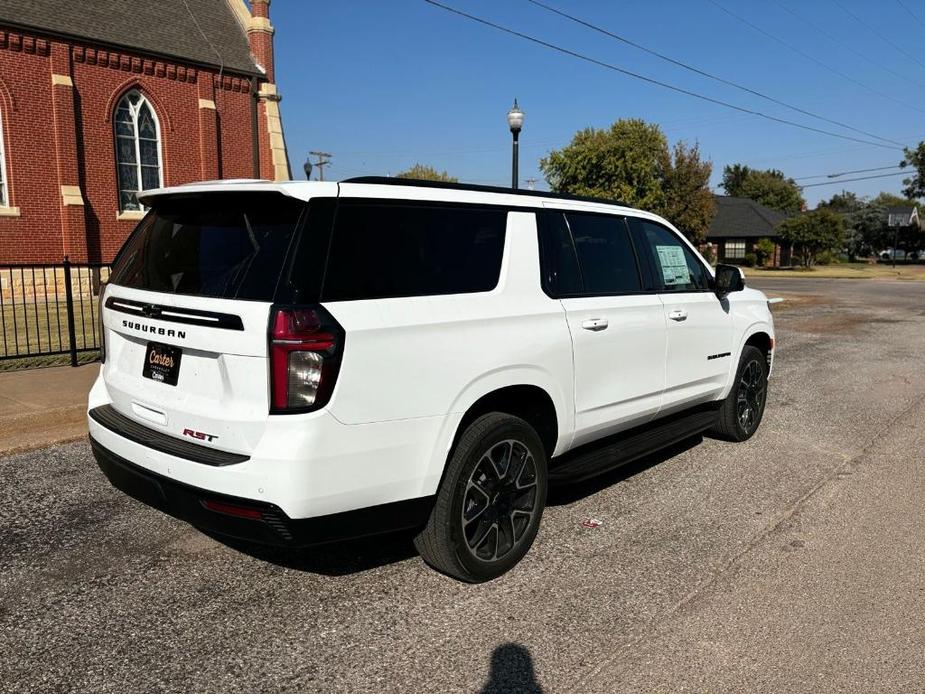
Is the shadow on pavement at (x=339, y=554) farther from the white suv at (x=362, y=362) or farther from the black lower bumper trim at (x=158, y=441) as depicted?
the black lower bumper trim at (x=158, y=441)

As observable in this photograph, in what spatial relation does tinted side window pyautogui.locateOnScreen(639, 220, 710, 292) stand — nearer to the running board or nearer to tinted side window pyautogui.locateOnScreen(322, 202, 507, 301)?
the running board

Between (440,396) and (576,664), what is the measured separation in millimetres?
1257

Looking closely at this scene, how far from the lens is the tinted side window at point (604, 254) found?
14.4ft

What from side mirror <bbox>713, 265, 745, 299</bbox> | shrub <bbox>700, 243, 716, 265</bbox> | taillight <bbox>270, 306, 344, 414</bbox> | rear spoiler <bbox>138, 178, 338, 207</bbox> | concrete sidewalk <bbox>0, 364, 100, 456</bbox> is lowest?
concrete sidewalk <bbox>0, 364, 100, 456</bbox>

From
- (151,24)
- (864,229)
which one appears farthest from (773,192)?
(151,24)

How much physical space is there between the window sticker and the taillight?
2.99 metres

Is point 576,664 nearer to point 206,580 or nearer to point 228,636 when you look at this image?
point 228,636

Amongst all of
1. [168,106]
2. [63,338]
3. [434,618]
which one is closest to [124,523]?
[434,618]

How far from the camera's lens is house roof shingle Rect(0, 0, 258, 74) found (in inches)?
794

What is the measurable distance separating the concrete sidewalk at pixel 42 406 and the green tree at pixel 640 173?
4401cm

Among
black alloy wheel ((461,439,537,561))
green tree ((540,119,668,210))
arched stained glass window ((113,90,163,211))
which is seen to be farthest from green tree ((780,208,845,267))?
black alloy wheel ((461,439,537,561))

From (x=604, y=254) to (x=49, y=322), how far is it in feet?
39.4

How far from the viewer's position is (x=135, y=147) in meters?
22.3

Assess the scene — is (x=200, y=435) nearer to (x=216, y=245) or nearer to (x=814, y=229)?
(x=216, y=245)
